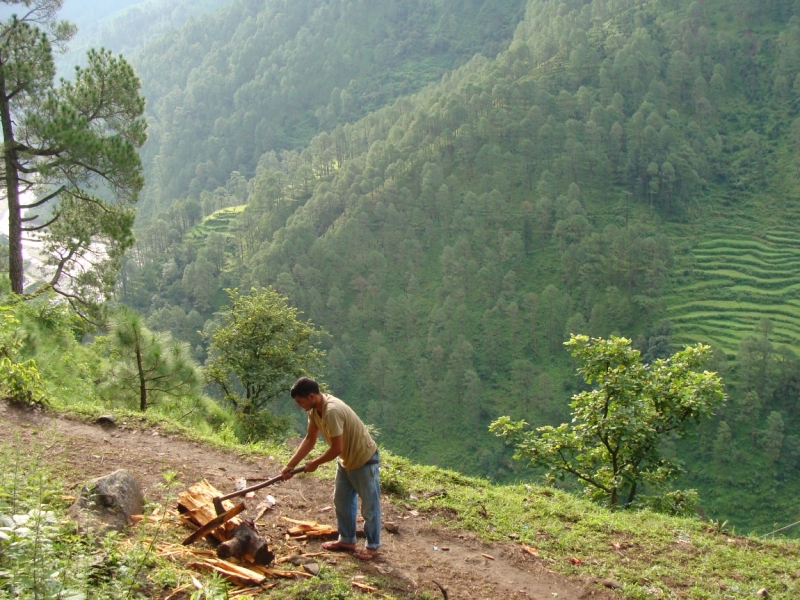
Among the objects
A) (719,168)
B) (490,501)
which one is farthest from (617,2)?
(490,501)

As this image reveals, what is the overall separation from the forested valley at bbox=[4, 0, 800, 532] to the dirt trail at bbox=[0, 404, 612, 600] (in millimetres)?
36451

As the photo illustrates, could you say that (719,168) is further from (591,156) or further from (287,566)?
(287,566)

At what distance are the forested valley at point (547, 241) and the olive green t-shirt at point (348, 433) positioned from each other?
37942 mm

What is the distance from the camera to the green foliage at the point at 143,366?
8938mm

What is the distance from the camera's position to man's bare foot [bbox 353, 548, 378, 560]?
15.3 feet

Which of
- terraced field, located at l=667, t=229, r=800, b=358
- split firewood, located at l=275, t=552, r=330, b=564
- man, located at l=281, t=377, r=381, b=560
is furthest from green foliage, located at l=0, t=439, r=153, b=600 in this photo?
terraced field, located at l=667, t=229, r=800, b=358

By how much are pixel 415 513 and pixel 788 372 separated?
154ft

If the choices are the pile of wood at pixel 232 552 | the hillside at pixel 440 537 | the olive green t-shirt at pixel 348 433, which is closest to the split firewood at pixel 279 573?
the pile of wood at pixel 232 552

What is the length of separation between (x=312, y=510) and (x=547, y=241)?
5817 cm

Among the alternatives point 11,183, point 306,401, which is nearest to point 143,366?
point 11,183

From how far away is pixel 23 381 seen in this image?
23.8ft

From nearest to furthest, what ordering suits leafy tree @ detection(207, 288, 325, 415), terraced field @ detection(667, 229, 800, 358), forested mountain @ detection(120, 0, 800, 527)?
leafy tree @ detection(207, 288, 325, 415), forested mountain @ detection(120, 0, 800, 527), terraced field @ detection(667, 229, 800, 358)

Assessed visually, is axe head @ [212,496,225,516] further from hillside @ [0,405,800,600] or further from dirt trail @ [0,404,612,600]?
dirt trail @ [0,404,612,600]

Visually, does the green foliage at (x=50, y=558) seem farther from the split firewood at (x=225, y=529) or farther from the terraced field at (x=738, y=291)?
the terraced field at (x=738, y=291)
